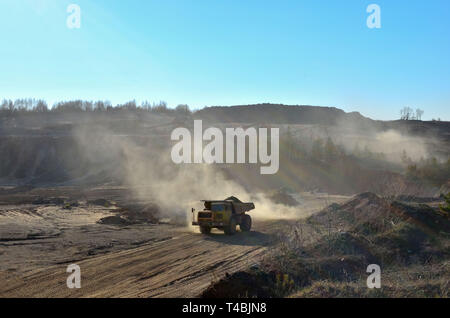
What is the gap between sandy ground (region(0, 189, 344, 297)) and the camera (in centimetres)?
1224

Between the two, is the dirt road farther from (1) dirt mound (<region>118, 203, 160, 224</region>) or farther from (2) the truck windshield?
(1) dirt mound (<region>118, 203, 160, 224</region>)

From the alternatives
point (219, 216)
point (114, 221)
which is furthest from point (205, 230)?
point (114, 221)

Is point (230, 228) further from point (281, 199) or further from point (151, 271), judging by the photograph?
point (281, 199)

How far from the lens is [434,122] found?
102 m

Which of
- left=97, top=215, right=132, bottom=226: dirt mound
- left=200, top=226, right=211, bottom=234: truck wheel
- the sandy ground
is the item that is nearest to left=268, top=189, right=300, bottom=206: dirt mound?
the sandy ground

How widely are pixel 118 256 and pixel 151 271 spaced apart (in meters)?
2.93

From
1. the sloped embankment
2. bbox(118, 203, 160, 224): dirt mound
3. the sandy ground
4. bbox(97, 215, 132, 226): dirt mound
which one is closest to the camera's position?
the sloped embankment

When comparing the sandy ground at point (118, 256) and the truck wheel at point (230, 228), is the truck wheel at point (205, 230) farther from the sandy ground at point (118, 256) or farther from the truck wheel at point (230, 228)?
the truck wheel at point (230, 228)

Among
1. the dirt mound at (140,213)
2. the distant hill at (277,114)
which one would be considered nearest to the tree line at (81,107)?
the distant hill at (277,114)

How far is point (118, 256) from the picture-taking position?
16.8 meters

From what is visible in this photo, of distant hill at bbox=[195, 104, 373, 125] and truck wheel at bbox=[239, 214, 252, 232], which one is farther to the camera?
distant hill at bbox=[195, 104, 373, 125]

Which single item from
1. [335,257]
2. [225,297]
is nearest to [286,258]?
[335,257]

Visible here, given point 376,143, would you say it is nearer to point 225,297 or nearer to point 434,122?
point 434,122

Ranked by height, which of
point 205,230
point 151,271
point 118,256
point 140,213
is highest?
point 151,271
